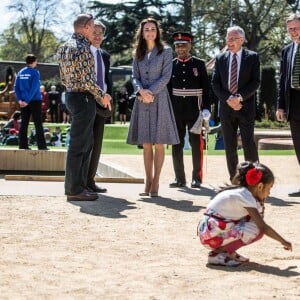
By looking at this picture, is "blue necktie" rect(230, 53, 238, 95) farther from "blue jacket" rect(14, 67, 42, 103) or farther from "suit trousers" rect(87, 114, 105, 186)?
"blue jacket" rect(14, 67, 42, 103)

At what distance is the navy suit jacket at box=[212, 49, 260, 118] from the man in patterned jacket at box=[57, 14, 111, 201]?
65.2 inches

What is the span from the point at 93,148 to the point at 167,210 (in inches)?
63.6

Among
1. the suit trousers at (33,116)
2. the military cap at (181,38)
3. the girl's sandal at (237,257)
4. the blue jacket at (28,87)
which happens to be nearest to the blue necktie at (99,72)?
the military cap at (181,38)

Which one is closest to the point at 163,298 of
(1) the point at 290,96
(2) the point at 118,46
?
(1) the point at 290,96

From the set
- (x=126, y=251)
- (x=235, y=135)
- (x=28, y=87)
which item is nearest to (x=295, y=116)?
(x=235, y=135)

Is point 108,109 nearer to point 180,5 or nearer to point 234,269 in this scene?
point 234,269

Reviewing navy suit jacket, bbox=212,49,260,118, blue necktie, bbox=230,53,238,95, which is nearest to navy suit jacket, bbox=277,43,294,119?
navy suit jacket, bbox=212,49,260,118

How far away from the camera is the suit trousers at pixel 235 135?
30.2 ft

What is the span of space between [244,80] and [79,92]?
2038 millimetres

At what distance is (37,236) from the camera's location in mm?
6281

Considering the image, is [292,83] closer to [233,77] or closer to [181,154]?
[233,77]

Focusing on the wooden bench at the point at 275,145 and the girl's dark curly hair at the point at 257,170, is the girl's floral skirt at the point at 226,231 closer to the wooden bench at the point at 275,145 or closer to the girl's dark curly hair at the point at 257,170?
the girl's dark curly hair at the point at 257,170

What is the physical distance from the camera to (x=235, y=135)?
9.41 m

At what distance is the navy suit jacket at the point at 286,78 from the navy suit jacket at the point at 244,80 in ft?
1.16
